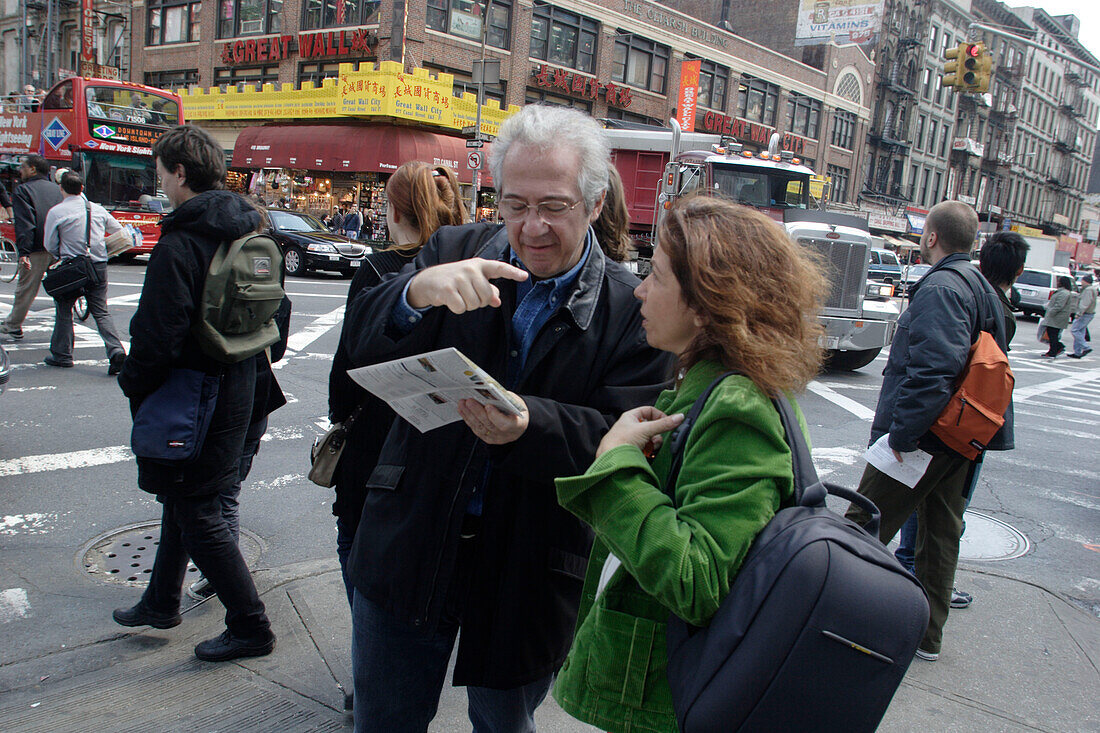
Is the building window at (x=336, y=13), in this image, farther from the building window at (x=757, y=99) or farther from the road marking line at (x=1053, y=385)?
the road marking line at (x=1053, y=385)

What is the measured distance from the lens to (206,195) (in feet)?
9.62

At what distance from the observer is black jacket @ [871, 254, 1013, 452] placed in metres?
3.35

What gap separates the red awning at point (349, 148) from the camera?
25.9 m

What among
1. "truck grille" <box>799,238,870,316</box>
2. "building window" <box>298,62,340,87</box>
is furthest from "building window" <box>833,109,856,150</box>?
"truck grille" <box>799,238,870,316</box>

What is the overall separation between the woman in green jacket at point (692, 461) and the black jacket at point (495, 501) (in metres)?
0.22

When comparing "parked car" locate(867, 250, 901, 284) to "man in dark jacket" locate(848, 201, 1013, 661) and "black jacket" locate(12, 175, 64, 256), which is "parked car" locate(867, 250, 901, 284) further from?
"black jacket" locate(12, 175, 64, 256)

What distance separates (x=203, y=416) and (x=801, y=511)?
2.34 metres

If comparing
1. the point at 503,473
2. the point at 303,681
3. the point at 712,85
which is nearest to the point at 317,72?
the point at 712,85

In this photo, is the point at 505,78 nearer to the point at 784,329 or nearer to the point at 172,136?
the point at 172,136

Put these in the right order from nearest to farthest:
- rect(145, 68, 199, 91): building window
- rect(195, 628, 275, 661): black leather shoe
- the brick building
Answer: rect(195, 628, 275, 661): black leather shoe, the brick building, rect(145, 68, 199, 91): building window

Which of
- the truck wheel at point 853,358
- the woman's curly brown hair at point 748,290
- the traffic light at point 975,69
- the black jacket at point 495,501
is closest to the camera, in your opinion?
the woman's curly brown hair at point 748,290

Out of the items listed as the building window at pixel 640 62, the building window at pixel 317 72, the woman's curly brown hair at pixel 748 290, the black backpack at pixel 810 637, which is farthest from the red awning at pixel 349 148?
the black backpack at pixel 810 637

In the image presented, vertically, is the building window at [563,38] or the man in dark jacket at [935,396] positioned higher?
the building window at [563,38]

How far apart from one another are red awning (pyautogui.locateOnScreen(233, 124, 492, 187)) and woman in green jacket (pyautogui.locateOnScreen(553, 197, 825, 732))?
81.2ft
